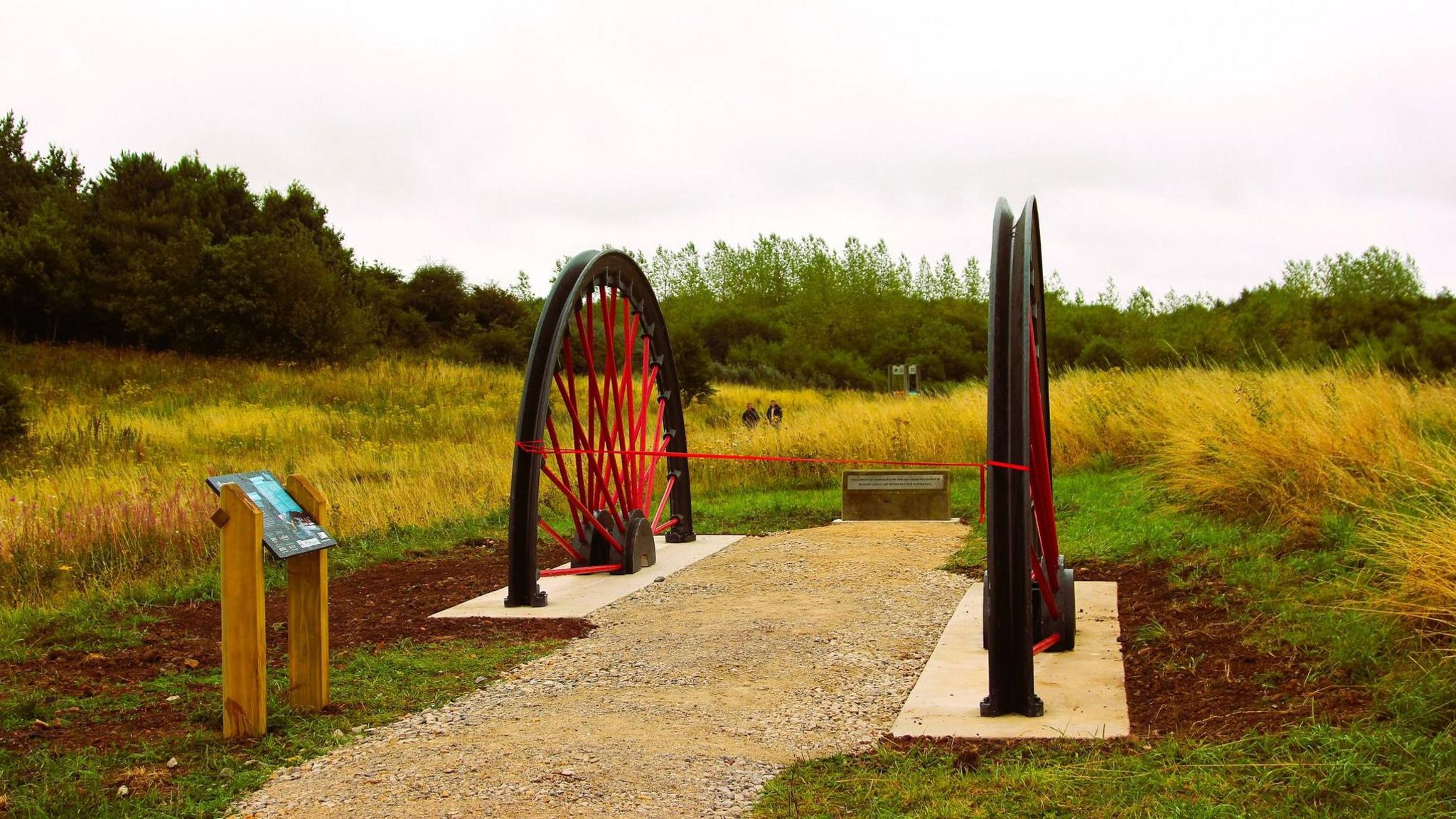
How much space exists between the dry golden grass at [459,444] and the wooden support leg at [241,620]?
445 centimetres

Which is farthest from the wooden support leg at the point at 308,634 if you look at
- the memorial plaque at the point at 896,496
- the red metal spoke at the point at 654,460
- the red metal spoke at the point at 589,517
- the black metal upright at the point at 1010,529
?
the memorial plaque at the point at 896,496

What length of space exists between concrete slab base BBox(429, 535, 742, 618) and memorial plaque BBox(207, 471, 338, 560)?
2.57 metres

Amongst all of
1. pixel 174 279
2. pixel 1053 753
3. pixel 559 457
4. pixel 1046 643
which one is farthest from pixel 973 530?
pixel 174 279

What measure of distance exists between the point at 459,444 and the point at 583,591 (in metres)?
11.8

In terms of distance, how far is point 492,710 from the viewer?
5488 mm

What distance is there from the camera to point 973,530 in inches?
468

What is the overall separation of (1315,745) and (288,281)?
31016 mm

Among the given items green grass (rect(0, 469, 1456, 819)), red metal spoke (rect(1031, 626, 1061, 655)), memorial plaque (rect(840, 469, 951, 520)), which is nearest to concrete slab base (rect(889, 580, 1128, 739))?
red metal spoke (rect(1031, 626, 1061, 655))

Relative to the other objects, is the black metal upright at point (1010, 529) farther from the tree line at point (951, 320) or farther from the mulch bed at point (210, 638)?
the tree line at point (951, 320)

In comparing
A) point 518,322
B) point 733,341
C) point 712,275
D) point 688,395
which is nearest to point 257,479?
point 688,395

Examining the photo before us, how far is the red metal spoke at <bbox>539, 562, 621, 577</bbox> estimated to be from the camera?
9188 millimetres

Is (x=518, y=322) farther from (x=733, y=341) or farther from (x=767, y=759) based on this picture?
(x=767, y=759)

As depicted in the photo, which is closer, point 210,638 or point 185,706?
point 185,706

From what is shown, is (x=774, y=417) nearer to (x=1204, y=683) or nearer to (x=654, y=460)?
(x=654, y=460)
